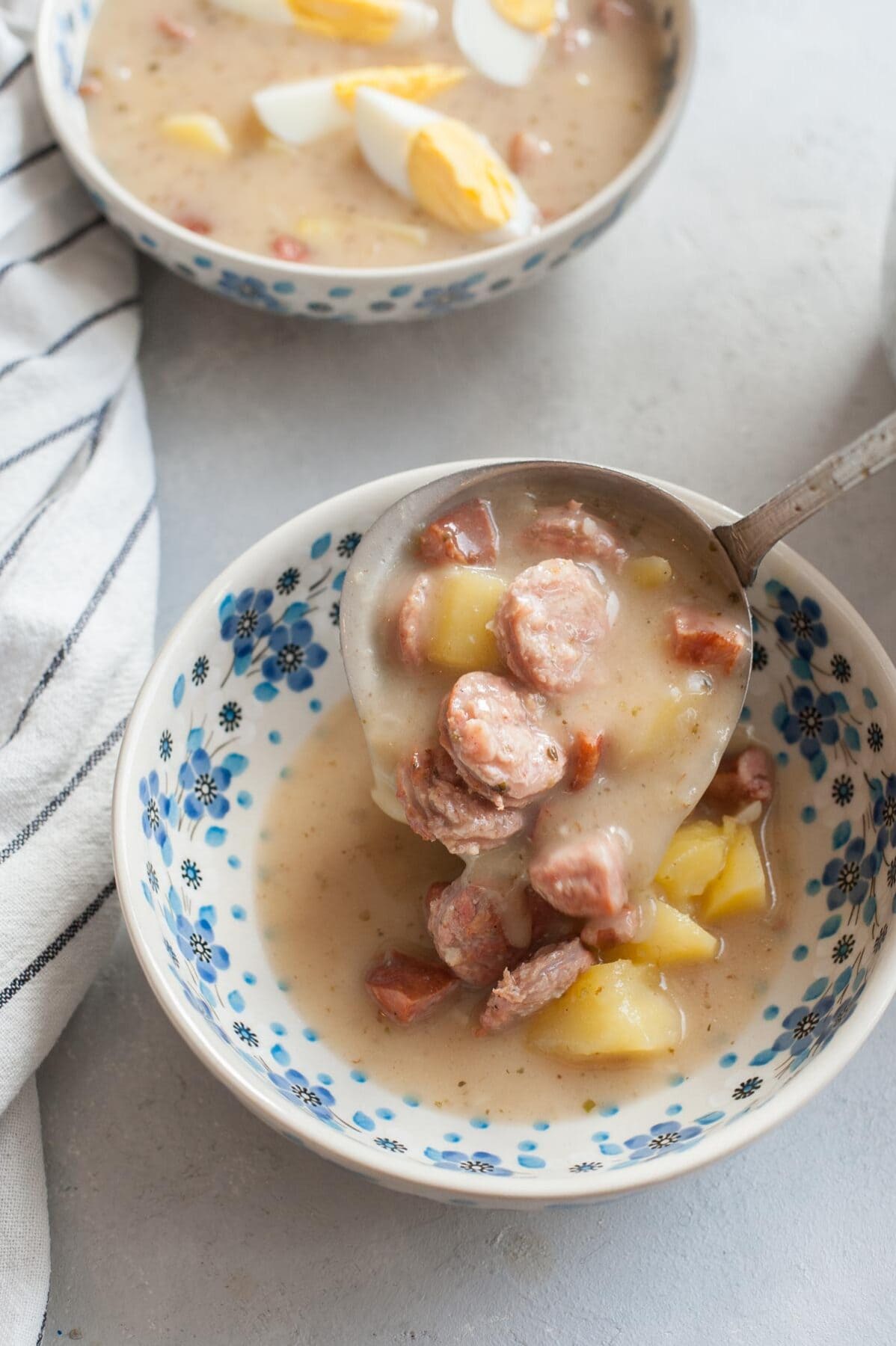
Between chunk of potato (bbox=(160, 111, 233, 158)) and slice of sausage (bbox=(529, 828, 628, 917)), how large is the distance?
1.69m

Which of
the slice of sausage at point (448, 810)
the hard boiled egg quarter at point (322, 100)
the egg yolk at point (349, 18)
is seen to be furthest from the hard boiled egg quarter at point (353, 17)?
the slice of sausage at point (448, 810)

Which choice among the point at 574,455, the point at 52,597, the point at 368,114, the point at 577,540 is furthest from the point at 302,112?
the point at 577,540

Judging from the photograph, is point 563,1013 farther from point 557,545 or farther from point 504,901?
point 557,545

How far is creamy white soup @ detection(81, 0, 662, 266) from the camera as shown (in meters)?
2.79

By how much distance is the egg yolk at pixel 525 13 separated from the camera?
2.98m

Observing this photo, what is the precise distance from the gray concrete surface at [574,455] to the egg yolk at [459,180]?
0.26 metres

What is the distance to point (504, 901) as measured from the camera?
2.12 m

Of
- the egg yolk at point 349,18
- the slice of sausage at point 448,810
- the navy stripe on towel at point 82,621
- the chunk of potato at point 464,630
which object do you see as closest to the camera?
the slice of sausage at point 448,810

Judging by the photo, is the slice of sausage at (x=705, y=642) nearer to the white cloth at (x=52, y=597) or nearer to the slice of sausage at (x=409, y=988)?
the slice of sausage at (x=409, y=988)

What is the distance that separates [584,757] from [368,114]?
151 centimetres

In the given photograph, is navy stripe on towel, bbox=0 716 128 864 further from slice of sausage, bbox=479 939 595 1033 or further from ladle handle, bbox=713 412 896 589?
ladle handle, bbox=713 412 896 589

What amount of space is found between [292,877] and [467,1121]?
0.50m

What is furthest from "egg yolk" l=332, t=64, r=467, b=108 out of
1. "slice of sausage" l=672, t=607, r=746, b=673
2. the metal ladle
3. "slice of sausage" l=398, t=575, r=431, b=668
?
"slice of sausage" l=672, t=607, r=746, b=673

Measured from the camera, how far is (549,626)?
2.05 metres
